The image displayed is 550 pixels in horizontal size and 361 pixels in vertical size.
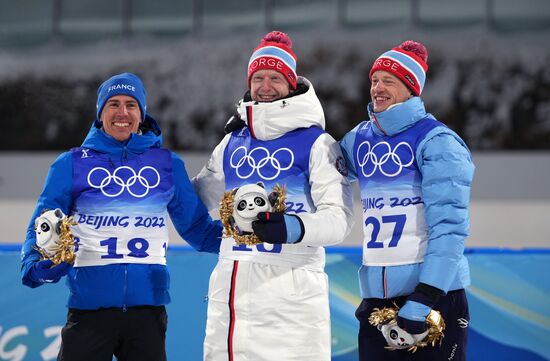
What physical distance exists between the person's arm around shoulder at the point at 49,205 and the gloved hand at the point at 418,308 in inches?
49.8

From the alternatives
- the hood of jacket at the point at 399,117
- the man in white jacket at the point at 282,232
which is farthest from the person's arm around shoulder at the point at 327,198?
the hood of jacket at the point at 399,117

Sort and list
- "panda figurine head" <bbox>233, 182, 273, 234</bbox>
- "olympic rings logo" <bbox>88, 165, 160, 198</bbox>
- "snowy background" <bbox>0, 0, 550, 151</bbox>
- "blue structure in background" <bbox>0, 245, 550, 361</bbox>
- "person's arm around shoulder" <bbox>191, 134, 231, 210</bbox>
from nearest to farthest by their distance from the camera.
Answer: "panda figurine head" <bbox>233, 182, 273, 234</bbox> → "olympic rings logo" <bbox>88, 165, 160, 198</bbox> → "person's arm around shoulder" <bbox>191, 134, 231, 210</bbox> → "blue structure in background" <bbox>0, 245, 550, 361</bbox> → "snowy background" <bbox>0, 0, 550, 151</bbox>

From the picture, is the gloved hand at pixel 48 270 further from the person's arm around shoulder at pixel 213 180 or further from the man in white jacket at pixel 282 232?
the person's arm around shoulder at pixel 213 180

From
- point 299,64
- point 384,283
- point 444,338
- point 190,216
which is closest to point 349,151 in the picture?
point 384,283

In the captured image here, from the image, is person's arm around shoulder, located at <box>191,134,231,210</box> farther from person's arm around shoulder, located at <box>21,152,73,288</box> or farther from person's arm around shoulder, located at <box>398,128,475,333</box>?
person's arm around shoulder, located at <box>398,128,475,333</box>

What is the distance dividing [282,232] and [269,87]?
69 cm

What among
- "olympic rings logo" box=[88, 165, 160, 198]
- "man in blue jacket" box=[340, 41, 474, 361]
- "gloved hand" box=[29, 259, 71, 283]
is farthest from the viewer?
"olympic rings logo" box=[88, 165, 160, 198]

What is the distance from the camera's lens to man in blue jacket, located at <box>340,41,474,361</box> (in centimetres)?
304

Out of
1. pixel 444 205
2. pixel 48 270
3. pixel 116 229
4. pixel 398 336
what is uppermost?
pixel 444 205

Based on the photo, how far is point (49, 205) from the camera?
3.38 meters

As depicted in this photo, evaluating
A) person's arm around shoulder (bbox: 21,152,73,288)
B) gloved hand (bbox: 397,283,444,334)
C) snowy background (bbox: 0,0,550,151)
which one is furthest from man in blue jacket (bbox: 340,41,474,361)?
snowy background (bbox: 0,0,550,151)

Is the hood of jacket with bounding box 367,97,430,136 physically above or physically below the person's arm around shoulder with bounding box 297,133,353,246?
above

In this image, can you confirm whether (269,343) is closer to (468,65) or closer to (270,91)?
(270,91)

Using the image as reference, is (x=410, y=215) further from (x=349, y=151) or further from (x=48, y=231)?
(x=48, y=231)
